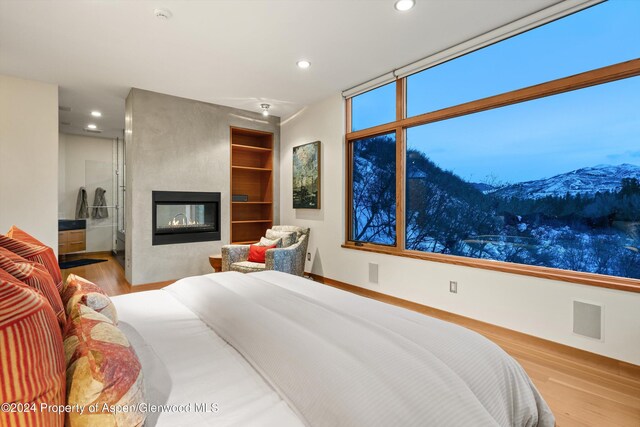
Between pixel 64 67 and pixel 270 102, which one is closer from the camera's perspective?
pixel 64 67

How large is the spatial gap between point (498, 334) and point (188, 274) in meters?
3.96

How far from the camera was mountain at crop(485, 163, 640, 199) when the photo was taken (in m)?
2.27

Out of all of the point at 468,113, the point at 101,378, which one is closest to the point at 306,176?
the point at 468,113

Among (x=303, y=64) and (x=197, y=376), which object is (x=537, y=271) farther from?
(x=303, y=64)

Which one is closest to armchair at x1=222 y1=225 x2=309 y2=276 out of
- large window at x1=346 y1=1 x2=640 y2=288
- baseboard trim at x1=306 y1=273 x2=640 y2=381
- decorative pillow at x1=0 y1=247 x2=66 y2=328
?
large window at x1=346 y1=1 x2=640 y2=288

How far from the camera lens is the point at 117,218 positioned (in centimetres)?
723

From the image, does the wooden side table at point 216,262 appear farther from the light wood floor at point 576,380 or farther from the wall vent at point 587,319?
the wall vent at point 587,319

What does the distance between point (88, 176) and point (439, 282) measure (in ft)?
24.9

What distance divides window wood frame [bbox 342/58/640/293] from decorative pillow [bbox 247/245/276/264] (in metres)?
1.10

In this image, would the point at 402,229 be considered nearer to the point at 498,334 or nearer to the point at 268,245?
the point at 498,334

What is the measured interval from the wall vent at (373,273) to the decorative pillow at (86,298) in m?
3.03

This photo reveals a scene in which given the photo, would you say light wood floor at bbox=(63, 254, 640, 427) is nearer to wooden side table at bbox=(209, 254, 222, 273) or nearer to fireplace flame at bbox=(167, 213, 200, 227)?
wooden side table at bbox=(209, 254, 222, 273)

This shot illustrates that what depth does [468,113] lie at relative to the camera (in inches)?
122

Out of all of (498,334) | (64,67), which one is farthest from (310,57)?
(498,334)
